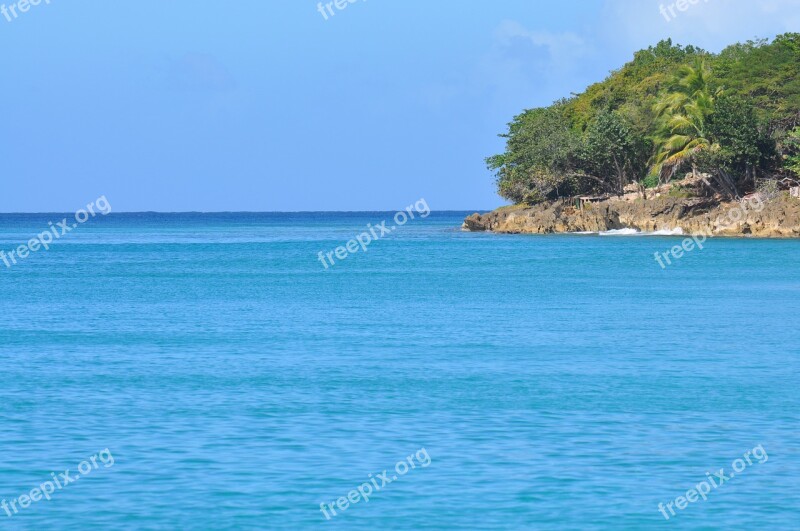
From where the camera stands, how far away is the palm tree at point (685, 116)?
71250 millimetres

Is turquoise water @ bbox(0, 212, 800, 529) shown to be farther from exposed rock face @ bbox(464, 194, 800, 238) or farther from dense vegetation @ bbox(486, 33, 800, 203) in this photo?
dense vegetation @ bbox(486, 33, 800, 203)

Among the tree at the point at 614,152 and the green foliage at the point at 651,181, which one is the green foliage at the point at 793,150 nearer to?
the green foliage at the point at 651,181

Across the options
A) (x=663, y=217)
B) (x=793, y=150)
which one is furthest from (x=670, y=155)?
(x=793, y=150)

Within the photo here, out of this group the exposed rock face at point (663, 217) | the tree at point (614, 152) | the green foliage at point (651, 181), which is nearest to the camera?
the exposed rock face at point (663, 217)

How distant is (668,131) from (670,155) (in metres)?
1.64

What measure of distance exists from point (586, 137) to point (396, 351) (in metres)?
59.1

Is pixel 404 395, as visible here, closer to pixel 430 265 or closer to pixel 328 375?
pixel 328 375

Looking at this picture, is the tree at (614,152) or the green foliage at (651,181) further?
the green foliage at (651,181)

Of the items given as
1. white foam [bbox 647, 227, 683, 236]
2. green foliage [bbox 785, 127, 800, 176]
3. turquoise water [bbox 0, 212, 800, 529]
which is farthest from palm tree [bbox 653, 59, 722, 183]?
turquoise water [bbox 0, 212, 800, 529]

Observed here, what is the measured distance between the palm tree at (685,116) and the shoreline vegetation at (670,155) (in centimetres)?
8

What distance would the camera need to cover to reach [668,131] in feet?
246

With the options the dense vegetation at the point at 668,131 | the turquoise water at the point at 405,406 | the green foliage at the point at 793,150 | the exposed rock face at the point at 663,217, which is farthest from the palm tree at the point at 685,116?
the turquoise water at the point at 405,406

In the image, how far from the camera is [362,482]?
12844 mm

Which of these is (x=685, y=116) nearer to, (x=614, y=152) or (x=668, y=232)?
(x=614, y=152)
